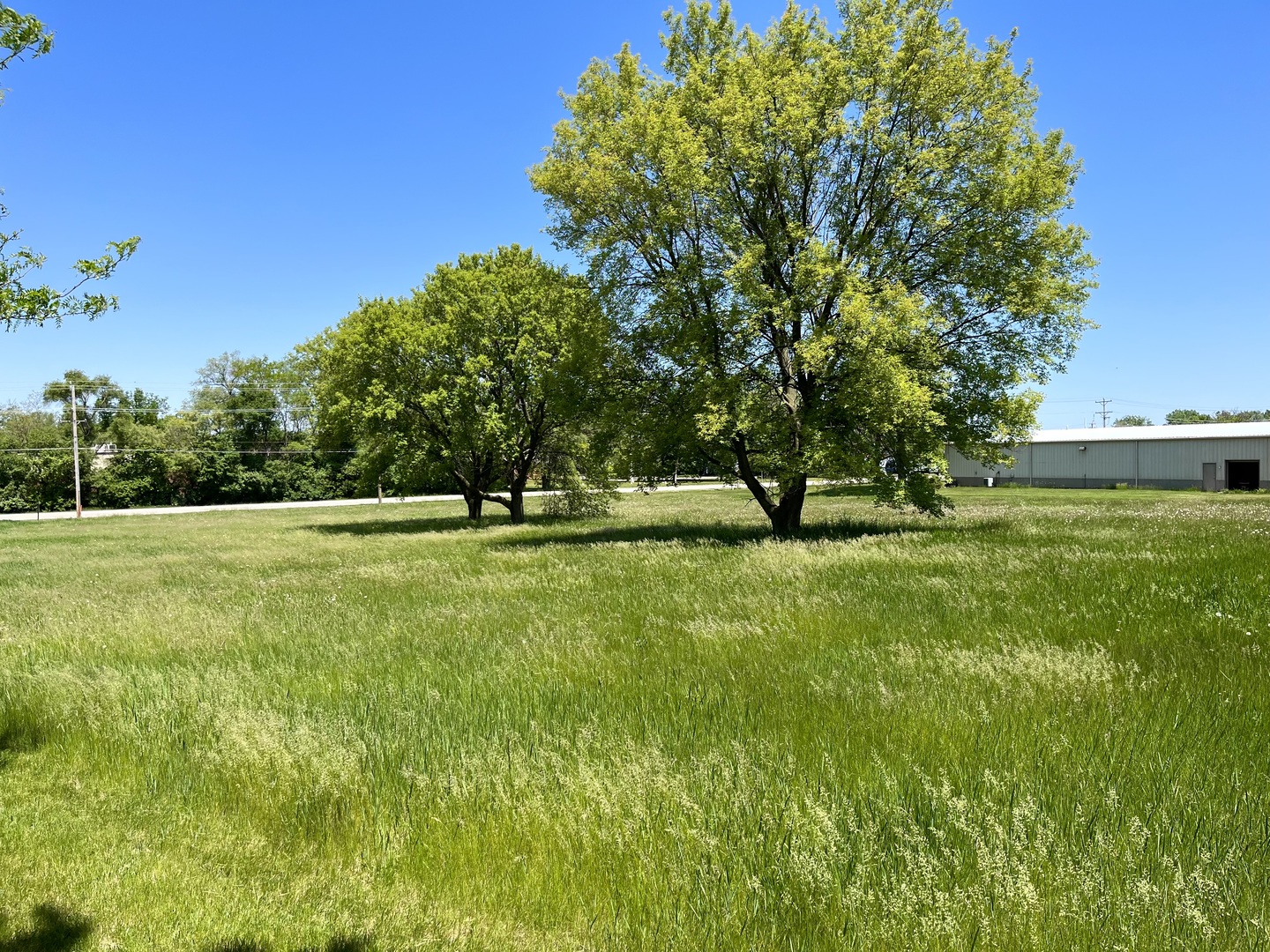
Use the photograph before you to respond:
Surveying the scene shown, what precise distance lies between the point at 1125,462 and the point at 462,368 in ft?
188

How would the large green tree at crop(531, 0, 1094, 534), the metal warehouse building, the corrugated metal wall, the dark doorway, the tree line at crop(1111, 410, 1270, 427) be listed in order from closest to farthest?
the large green tree at crop(531, 0, 1094, 534) < the dark doorway < the metal warehouse building < the corrugated metal wall < the tree line at crop(1111, 410, 1270, 427)

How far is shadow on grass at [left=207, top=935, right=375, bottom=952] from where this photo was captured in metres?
3.38

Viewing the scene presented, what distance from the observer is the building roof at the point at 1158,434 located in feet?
182

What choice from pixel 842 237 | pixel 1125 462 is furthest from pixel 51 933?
pixel 1125 462

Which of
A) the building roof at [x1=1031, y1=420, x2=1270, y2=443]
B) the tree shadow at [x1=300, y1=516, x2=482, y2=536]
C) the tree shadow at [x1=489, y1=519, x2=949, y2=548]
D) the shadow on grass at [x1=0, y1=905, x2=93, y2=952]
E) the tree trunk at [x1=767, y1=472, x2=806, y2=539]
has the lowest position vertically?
the tree shadow at [x1=300, y1=516, x2=482, y2=536]

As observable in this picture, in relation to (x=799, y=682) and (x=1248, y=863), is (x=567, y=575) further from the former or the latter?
(x=1248, y=863)

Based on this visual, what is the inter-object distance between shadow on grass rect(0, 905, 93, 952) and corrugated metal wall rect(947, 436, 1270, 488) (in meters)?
54.8

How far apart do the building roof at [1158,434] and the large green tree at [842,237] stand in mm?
48636

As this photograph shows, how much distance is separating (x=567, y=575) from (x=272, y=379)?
91.2m

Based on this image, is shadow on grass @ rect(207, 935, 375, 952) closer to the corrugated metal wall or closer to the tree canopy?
the corrugated metal wall

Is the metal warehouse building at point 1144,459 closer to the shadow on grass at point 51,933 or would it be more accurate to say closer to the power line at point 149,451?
the shadow on grass at point 51,933

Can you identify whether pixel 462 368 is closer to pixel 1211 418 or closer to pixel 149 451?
pixel 149 451

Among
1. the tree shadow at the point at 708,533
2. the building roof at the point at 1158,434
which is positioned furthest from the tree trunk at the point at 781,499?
the building roof at the point at 1158,434

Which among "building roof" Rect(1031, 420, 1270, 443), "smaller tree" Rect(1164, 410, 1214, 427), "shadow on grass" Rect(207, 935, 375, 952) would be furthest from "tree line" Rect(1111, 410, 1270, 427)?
"shadow on grass" Rect(207, 935, 375, 952)
